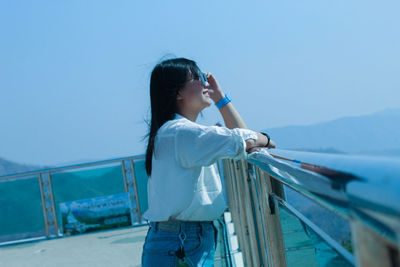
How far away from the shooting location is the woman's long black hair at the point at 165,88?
1366 millimetres

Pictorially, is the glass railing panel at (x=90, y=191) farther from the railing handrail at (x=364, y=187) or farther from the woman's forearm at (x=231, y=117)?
the railing handrail at (x=364, y=187)

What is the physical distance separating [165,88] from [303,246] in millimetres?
691

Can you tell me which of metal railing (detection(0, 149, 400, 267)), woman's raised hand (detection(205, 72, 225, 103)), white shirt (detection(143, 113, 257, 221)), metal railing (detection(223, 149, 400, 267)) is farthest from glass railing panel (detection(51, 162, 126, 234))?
metal railing (detection(223, 149, 400, 267))

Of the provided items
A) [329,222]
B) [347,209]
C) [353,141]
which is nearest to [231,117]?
[329,222]

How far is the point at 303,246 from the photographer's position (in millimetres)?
902

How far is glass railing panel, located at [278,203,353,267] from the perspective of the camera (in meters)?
0.64

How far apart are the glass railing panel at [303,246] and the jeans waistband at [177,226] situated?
257 millimetres

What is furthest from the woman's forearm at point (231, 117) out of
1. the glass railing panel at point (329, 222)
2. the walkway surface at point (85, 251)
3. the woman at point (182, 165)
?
the walkway surface at point (85, 251)

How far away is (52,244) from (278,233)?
16.5 ft

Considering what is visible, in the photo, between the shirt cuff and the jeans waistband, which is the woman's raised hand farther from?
the jeans waistband

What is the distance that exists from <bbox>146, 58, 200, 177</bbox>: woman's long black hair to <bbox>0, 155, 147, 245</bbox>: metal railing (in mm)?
5383

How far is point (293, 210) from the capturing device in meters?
0.96

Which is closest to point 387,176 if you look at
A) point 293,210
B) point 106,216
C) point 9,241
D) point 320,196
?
point 320,196

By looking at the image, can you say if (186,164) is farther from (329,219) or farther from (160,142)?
(329,219)
